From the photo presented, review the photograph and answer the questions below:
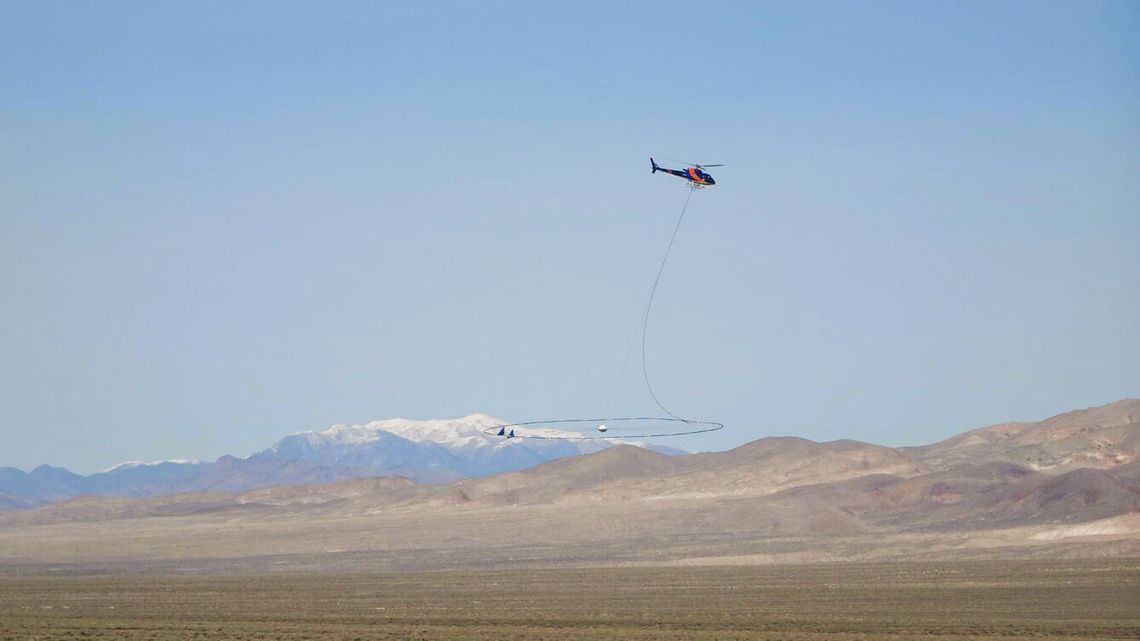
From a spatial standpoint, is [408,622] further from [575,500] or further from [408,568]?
[575,500]

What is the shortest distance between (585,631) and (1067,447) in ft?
376

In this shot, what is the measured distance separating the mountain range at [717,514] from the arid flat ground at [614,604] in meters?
14.3

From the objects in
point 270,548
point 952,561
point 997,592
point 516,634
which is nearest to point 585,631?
point 516,634

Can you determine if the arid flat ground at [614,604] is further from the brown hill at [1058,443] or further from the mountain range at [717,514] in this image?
the brown hill at [1058,443]

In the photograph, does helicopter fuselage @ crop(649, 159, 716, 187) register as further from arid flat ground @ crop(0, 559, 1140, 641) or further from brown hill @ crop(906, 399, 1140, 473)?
brown hill @ crop(906, 399, 1140, 473)

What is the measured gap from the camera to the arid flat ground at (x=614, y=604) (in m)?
53.2

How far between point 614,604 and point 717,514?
68.8 meters

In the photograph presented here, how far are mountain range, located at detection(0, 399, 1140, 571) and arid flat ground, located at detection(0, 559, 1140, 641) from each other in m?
14.3

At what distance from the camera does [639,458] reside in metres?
190

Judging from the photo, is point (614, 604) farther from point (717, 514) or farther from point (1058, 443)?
point (1058, 443)

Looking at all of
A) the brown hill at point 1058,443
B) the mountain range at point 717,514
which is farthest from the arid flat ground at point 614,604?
the brown hill at point 1058,443

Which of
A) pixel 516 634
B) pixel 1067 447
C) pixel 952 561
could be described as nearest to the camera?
pixel 516 634

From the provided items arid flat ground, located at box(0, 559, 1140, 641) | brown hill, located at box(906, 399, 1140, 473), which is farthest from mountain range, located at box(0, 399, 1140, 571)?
arid flat ground, located at box(0, 559, 1140, 641)

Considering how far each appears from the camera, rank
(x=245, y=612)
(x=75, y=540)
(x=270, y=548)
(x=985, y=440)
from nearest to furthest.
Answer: (x=245, y=612) < (x=270, y=548) < (x=75, y=540) < (x=985, y=440)
